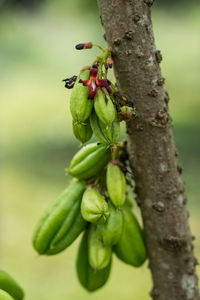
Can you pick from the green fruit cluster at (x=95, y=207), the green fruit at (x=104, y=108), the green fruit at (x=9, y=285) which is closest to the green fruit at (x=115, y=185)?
the green fruit cluster at (x=95, y=207)

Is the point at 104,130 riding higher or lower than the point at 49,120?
lower

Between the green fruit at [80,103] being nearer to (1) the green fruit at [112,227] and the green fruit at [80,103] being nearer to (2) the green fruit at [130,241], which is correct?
(1) the green fruit at [112,227]

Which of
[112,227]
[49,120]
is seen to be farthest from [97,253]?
[49,120]

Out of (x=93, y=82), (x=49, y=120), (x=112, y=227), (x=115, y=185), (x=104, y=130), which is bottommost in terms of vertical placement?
(x=112, y=227)

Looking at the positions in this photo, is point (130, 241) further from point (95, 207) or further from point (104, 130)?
point (104, 130)

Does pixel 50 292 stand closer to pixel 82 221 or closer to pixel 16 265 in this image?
pixel 16 265

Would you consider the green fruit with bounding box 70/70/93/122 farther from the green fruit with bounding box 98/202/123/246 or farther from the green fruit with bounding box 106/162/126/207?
the green fruit with bounding box 98/202/123/246
